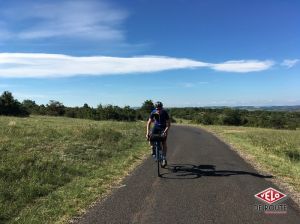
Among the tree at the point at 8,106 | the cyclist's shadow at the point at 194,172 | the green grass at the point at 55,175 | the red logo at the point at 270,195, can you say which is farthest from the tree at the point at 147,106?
the red logo at the point at 270,195

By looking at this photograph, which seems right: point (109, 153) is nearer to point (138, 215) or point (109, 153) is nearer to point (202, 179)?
point (202, 179)

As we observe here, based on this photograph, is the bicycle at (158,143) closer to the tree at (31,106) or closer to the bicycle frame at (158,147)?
the bicycle frame at (158,147)

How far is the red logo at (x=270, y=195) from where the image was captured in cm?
837

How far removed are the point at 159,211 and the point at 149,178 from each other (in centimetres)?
339

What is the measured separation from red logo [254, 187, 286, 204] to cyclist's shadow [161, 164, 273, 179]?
2058mm

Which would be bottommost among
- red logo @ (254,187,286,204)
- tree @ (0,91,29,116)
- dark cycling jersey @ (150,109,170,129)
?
red logo @ (254,187,286,204)

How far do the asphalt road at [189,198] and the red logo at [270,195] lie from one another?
0.60ft

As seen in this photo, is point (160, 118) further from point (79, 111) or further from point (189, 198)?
point (79, 111)

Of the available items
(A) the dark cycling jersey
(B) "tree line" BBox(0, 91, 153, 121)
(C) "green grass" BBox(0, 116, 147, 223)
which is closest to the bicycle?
(A) the dark cycling jersey

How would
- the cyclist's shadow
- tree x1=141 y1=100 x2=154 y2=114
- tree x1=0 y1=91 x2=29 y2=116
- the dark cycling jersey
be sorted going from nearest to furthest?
1. the cyclist's shadow
2. the dark cycling jersey
3. tree x1=0 y1=91 x2=29 y2=116
4. tree x1=141 y1=100 x2=154 y2=114

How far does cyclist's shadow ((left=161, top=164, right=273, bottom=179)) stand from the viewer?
36.8 feet

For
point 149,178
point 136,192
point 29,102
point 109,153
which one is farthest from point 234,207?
point 29,102

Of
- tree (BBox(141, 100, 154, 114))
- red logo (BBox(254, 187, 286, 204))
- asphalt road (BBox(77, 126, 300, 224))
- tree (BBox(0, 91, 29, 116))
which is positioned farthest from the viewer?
tree (BBox(141, 100, 154, 114))

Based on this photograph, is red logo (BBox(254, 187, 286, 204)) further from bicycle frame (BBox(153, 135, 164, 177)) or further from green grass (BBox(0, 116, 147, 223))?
bicycle frame (BBox(153, 135, 164, 177))
